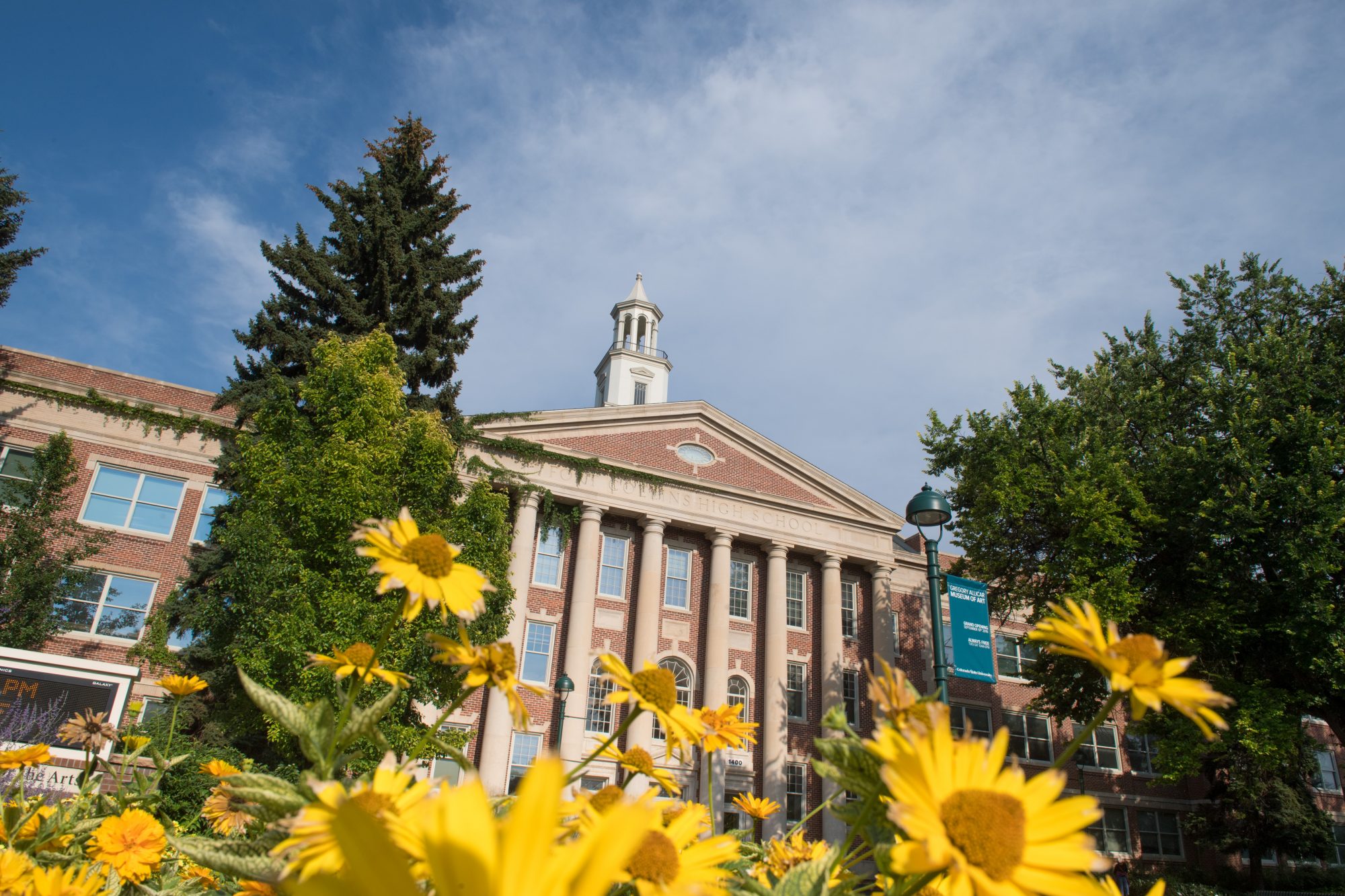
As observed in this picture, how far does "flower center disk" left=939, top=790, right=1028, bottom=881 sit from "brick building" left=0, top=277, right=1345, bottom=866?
23.1 metres

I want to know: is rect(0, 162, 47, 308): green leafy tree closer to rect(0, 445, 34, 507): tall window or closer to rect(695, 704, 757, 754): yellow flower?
→ rect(0, 445, 34, 507): tall window

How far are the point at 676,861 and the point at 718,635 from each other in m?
27.9

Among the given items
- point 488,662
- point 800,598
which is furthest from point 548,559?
Answer: point 488,662

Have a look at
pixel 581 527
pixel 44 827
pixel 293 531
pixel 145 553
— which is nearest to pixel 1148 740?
pixel 581 527

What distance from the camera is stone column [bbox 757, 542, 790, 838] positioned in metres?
27.0

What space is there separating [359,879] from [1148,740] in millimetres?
43108

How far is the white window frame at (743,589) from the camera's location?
30400mm

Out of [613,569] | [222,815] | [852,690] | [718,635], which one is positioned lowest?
[222,815]

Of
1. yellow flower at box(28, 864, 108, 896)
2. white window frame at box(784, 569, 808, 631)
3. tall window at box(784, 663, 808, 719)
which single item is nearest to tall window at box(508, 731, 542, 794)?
tall window at box(784, 663, 808, 719)

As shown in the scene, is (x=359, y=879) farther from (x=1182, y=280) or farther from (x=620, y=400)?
(x=620, y=400)

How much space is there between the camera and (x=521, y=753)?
85.3 feet

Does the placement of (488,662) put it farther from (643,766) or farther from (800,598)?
(800,598)

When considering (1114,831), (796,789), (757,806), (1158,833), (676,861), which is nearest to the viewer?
(676,861)

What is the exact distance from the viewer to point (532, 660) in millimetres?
27156
